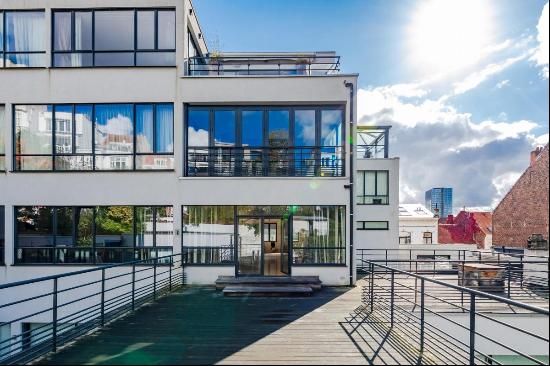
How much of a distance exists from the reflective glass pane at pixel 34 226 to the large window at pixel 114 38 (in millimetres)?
4918

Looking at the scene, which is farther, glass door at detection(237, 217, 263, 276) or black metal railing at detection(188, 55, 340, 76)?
black metal railing at detection(188, 55, 340, 76)

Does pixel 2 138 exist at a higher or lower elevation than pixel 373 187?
higher

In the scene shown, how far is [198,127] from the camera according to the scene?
1108 cm

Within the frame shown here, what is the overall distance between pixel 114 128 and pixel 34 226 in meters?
4.12

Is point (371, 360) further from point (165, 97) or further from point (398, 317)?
→ point (165, 97)

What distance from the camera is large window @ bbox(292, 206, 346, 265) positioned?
10695mm

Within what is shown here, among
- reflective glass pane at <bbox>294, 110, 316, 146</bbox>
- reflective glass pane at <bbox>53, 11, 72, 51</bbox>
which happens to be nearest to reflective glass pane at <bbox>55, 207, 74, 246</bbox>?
reflective glass pane at <bbox>53, 11, 72, 51</bbox>

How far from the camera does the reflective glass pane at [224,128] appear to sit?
436 inches

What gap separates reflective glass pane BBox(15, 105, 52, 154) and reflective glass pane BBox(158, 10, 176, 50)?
436 centimetres

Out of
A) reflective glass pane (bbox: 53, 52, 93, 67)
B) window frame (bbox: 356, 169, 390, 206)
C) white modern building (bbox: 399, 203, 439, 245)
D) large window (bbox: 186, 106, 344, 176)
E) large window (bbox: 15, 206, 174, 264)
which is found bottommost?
white modern building (bbox: 399, 203, 439, 245)

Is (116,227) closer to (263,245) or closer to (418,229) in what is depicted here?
(263,245)

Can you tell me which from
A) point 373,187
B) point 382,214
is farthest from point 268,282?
point 373,187

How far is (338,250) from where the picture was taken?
1069cm

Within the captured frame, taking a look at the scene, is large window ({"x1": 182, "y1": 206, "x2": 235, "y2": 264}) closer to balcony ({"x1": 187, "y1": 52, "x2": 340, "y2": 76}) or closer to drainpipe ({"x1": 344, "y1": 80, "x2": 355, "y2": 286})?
drainpipe ({"x1": 344, "y1": 80, "x2": 355, "y2": 286})
